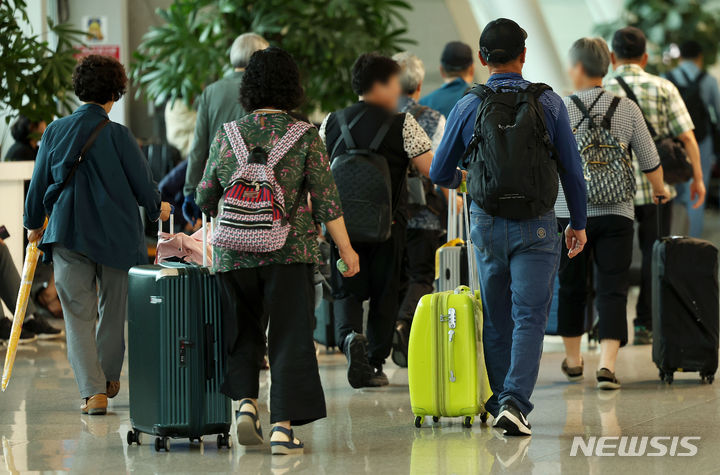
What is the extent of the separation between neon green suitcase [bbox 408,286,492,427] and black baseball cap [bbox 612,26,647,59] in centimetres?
262

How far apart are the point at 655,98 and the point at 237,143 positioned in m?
3.35

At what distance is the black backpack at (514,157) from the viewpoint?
4566mm

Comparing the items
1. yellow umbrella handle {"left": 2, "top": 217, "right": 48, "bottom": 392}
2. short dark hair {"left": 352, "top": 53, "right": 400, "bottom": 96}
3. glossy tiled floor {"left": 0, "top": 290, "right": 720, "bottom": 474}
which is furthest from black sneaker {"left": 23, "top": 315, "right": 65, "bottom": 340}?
short dark hair {"left": 352, "top": 53, "right": 400, "bottom": 96}

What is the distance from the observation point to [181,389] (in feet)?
14.9

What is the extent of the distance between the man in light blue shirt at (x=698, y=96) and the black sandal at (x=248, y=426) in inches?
255

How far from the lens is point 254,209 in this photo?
167 inches

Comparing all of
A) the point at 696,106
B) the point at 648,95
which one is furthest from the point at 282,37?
the point at 648,95

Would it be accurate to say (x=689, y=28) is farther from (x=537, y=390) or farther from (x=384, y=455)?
(x=384, y=455)

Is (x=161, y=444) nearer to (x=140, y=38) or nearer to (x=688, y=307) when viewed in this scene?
(x=688, y=307)

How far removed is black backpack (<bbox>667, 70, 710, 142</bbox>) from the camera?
988cm

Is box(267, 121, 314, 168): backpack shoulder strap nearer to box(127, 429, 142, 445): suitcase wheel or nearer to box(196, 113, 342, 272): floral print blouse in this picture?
box(196, 113, 342, 272): floral print blouse

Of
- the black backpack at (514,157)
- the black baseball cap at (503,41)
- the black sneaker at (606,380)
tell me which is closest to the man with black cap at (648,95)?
the black sneaker at (606,380)

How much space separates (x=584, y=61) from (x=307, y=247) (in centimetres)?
234

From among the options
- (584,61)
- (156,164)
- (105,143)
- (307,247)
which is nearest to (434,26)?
(156,164)
